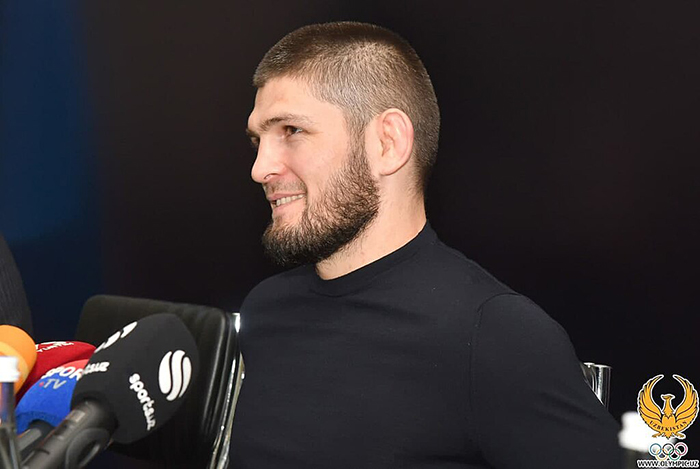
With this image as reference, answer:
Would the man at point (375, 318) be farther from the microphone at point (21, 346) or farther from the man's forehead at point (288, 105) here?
the microphone at point (21, 346)

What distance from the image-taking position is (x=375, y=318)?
1148mm

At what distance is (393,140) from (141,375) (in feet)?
2.34

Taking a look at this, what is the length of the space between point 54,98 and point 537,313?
2.13 metres

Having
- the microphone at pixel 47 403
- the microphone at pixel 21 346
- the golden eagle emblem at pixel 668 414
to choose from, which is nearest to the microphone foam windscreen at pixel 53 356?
the microphone at pixel 21 346

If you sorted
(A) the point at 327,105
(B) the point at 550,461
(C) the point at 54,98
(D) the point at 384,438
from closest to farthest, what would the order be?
(B) the point at 550,461 → (D) the point at 384,438 → (A) the point at 327,105 → (C) the point at 54,98

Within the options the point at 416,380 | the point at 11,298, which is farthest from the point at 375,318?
the point at 11,298

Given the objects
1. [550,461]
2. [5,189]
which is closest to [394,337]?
[550,461]

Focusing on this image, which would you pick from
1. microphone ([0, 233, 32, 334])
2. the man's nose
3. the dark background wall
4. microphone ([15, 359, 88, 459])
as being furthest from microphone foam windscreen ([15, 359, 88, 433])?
the dark background wall

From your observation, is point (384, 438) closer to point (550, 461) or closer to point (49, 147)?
point (550, 461)

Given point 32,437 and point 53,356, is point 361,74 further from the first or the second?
point 32,437

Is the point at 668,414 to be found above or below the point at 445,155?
below

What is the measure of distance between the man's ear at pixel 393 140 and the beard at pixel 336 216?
33 mm

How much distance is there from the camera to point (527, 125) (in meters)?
1.90

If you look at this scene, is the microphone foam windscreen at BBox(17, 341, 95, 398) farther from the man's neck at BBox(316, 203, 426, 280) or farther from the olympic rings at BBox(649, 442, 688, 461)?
the olympic rings at BBox(649, 442, 688, 461)
